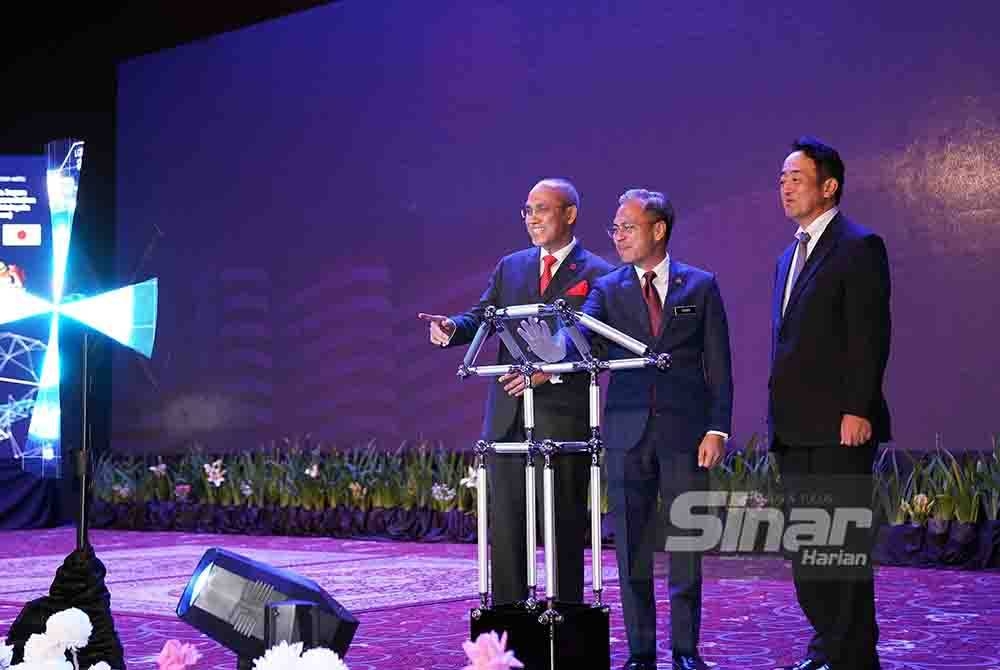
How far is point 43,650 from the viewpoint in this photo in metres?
1.16

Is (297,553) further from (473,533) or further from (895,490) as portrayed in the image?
(895,490)

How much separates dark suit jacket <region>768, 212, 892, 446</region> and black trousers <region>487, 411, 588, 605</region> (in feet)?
1.80

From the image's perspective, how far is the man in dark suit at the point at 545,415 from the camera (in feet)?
11.2

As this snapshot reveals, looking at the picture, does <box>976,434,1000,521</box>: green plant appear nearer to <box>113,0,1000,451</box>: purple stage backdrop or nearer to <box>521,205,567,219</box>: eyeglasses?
<box>113,0,1000,451</box>: purple stage backdrop

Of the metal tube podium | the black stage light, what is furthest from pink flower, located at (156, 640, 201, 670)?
the metal tube podium

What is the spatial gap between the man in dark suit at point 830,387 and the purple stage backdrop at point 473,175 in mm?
4006

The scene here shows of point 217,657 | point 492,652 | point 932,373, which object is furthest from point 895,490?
point 492,652

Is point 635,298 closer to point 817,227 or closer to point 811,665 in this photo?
point 817,227

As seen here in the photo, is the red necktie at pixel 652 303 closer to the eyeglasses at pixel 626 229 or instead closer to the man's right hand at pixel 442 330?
the eyeglasses at pixel 626 229

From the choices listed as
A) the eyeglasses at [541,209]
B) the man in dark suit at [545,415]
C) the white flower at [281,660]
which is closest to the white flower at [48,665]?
the white flower at [281,660]

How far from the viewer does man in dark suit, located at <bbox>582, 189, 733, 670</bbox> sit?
3.26m

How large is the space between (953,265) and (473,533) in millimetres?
3231

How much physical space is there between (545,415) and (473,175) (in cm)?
548

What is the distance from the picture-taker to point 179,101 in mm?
10289
